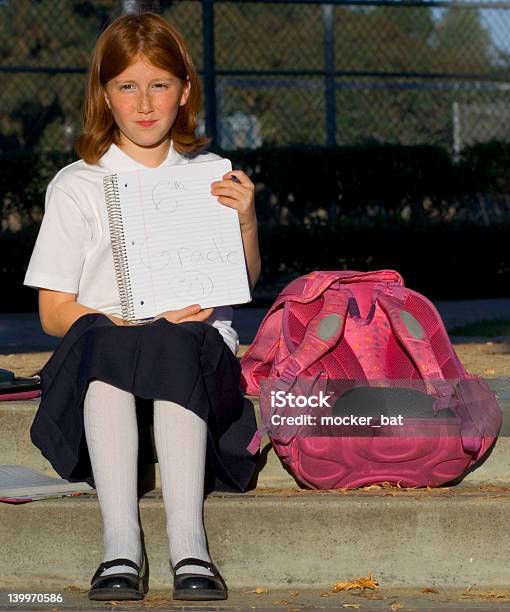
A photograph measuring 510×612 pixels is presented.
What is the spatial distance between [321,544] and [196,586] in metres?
0.43

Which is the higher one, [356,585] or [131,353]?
[131,353]

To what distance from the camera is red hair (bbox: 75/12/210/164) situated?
3.79 m

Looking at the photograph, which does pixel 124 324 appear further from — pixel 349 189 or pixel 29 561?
pixel 349 189

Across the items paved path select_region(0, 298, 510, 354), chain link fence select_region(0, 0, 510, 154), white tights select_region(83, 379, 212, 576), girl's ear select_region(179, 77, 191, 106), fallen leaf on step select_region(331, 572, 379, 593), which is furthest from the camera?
chain link fence select_region(0, 0, 510, 154)

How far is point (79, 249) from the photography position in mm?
3828

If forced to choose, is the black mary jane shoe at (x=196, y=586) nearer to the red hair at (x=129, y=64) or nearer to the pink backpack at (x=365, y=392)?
the pink backpack at (x=365, y=392)

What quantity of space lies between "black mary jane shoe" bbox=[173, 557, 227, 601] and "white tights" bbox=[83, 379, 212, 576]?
5 centimetres

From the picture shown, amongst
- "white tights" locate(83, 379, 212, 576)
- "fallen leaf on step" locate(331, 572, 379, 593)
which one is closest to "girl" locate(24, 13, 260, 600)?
"white tights" locate(83, 379, 212, 576)

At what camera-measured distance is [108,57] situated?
3816 mm

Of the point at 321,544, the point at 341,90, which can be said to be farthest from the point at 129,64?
the point at 341,90

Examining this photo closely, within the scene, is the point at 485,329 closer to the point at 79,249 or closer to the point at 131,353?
the point at 79,249

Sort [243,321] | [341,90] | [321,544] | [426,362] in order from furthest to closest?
[341,90]
[243,321]
[426,362]
[321,544]

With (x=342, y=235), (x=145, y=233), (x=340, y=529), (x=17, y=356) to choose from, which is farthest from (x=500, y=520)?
(x=342, y=235)

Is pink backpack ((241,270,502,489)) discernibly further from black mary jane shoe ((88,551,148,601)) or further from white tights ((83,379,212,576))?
black mary jane shoe ((88,551,148,601))
